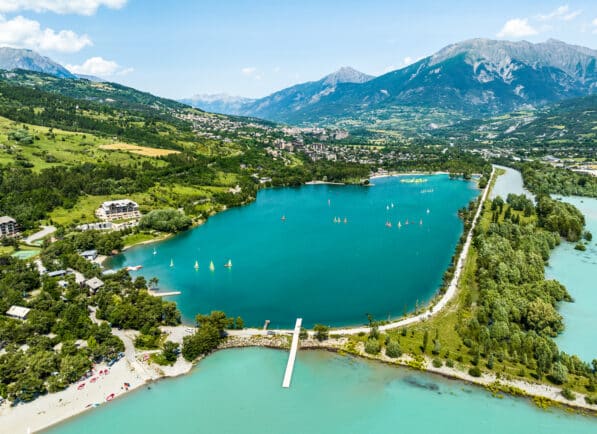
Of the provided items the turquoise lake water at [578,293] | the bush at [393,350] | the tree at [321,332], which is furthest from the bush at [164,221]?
the turquoise lake water at [578,293]

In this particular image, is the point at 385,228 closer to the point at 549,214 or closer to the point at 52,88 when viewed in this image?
the point at 549,214

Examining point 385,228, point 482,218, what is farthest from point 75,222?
point 482,218

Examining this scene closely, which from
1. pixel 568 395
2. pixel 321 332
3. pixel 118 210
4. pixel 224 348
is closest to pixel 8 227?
pixel 118 210

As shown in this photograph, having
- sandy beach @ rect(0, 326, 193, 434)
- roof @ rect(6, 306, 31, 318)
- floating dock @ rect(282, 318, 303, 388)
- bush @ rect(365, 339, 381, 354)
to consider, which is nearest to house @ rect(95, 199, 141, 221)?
roof @ rect(6, 306, 31, 318)

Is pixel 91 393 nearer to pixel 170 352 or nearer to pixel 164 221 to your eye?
pixel 170 352

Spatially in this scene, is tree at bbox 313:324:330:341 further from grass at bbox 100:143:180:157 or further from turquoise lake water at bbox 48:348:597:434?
grass at bbox 100:143:180:157

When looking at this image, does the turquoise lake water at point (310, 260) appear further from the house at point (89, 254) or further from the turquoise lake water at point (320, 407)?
the turquoise lake water at point (320, 407)
